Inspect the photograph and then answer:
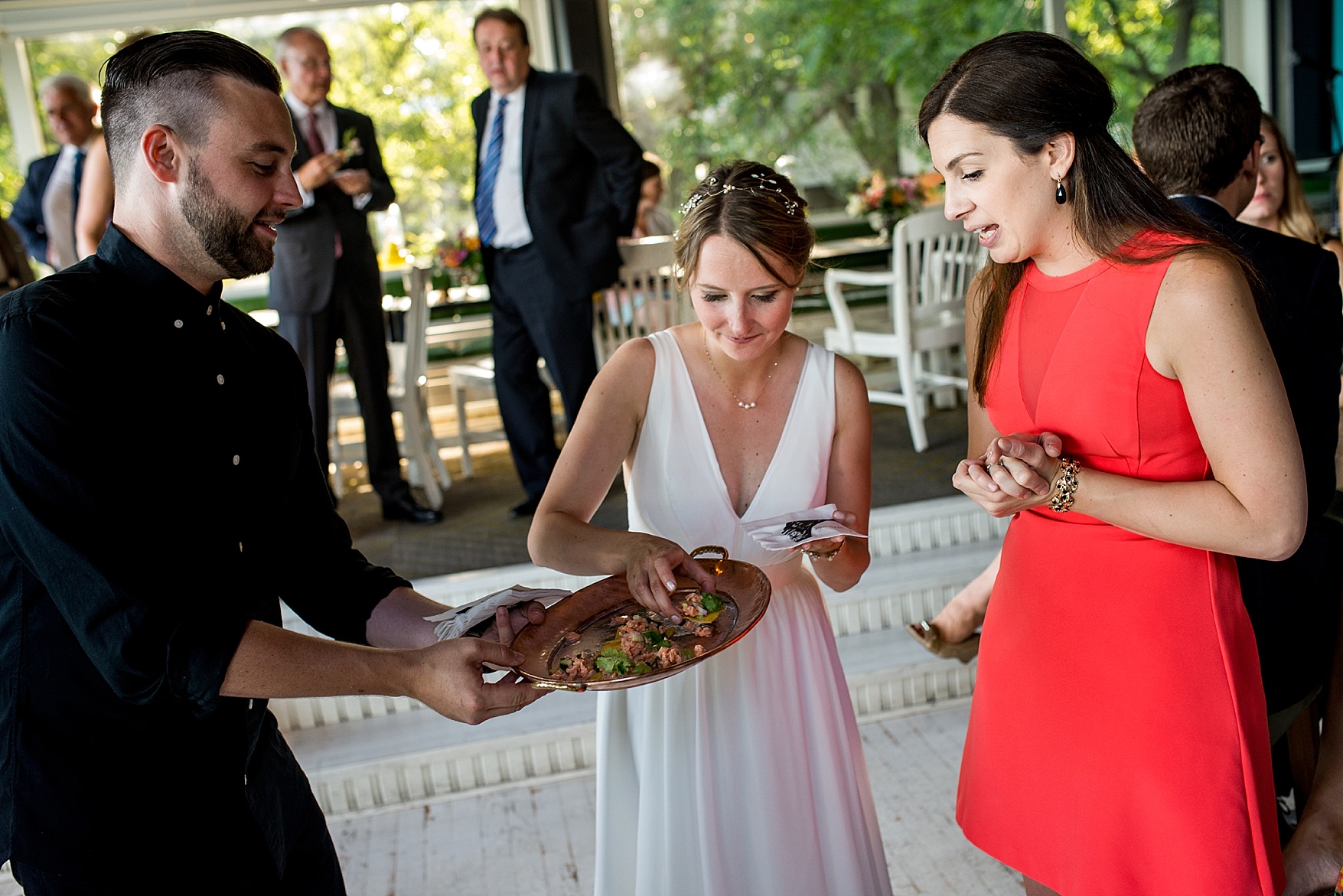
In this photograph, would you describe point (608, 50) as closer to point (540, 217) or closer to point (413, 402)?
point (540, 217)

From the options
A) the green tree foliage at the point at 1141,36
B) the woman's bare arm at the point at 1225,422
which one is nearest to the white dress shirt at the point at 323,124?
the woman's bare arm at the point at 1225,422

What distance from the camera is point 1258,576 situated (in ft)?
6.09

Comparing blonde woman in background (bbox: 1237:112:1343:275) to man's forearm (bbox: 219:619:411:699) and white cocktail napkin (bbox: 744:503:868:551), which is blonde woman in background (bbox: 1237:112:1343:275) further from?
man's forearm (bbox: 219:619:411:699)

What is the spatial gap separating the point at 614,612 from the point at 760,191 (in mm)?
765

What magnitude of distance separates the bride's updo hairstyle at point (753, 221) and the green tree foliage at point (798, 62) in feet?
19.5

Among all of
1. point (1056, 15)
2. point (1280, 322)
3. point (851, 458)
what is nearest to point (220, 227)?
point (851, 458)

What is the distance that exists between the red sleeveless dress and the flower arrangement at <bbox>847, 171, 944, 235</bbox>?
5.31 metres

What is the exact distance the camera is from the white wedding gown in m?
1.79

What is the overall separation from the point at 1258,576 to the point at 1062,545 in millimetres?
533

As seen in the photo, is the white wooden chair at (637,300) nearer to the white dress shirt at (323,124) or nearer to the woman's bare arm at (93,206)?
the white dress shirt at (323,124)

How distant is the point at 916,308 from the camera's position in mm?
5418

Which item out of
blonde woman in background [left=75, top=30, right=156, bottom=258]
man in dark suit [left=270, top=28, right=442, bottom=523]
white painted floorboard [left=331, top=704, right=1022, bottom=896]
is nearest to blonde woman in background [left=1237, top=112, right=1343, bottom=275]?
white painted floorboard [left=331, top=704, right=1022, bottom=896]

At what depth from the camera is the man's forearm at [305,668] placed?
1246 millimetres

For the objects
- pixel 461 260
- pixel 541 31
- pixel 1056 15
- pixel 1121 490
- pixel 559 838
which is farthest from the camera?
pixel 1056 15
